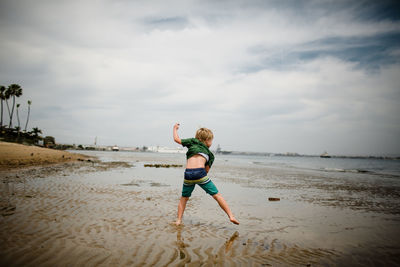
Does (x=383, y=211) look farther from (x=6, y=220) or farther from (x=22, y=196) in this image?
(x=22, y=196)

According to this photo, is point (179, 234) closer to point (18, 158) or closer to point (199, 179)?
point (199, 179)

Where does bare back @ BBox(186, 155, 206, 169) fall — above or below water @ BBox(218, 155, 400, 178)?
above

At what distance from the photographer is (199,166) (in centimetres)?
451

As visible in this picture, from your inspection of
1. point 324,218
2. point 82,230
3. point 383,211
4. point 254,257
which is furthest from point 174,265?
point 383,211

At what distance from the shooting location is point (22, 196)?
6.44 meters

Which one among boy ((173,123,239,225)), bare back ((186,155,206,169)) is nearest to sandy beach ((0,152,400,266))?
boy ((173,123,239,225))

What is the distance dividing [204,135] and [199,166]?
75 cm

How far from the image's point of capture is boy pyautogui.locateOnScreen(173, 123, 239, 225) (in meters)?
4.47

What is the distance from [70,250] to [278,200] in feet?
24.1

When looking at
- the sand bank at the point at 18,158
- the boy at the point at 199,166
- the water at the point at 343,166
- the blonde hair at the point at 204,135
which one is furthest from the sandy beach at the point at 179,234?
the water at the point at 343,166

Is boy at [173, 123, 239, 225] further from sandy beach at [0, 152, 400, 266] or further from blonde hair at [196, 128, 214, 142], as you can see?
sandy beach at [0, 152, 400, 266]

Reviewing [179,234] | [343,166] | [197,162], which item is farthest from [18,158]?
[343,166]

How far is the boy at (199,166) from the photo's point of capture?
4.47m

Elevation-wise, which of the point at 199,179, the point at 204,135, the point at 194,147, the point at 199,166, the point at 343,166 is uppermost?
the point at 204,135
